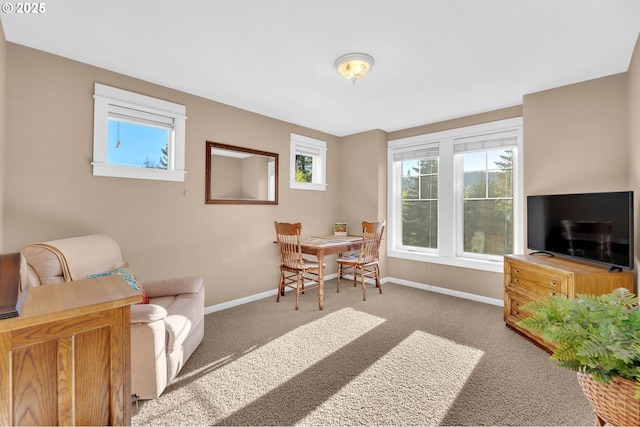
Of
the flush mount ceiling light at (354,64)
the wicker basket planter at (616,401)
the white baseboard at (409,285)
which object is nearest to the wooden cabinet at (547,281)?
the white baseboard at (409,285)

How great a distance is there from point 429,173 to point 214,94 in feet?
10.3

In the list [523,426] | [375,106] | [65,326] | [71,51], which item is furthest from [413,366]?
[71,51]

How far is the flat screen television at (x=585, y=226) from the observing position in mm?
2180

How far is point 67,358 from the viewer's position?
0.95 metres

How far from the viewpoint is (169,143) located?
3.11m

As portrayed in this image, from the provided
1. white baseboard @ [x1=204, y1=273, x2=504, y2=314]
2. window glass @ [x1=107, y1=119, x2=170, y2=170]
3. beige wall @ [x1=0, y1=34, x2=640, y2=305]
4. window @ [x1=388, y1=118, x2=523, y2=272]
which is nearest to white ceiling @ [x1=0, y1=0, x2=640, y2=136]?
beige wall @ [x1=0, y1=34, x2=640, y2=305]

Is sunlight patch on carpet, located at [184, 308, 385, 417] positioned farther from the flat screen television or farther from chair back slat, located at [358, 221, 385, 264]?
the flat screen television

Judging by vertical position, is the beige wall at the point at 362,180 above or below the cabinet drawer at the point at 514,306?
above

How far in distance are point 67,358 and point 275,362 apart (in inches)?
62.7

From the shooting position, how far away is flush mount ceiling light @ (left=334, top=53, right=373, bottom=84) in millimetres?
2400

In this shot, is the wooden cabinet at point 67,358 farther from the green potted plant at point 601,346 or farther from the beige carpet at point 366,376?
the green potted plant at point 601,346

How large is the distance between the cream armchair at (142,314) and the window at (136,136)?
77cm

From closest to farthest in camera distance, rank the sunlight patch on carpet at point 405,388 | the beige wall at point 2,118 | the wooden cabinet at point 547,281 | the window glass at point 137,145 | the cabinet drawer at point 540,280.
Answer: the sunlight patch on carpet at point 405,388, the beige wall at point 2,118, the wooden cabinet at point 547,281, the cabinet drawer at point 540,280, the window glass at point 137,145

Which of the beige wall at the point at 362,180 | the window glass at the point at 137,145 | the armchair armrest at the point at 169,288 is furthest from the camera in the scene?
the beige wall at the point at 362,180
